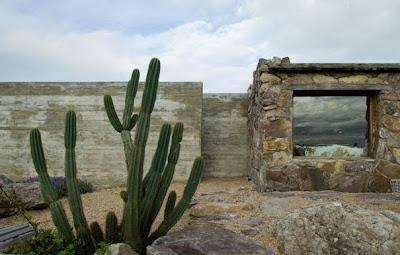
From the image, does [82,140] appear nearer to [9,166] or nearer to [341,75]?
[9,166]

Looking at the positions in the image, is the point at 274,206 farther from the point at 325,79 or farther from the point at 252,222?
the point at 325,79

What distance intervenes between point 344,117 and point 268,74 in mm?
3736

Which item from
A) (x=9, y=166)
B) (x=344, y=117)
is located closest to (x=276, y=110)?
(x=344, y=117)

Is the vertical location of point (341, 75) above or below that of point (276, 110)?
above

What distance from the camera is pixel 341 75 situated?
6238 millimetres

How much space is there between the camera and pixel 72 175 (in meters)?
3.46

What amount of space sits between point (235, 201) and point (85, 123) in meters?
4.45

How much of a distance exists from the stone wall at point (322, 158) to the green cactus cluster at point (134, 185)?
282 centimetres

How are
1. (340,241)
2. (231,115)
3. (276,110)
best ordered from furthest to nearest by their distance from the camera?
(231,115)
(276,110)
(340,241)

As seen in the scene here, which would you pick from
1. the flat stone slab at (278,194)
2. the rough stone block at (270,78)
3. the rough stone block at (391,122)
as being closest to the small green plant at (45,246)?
the flat stone slab at (278,194)

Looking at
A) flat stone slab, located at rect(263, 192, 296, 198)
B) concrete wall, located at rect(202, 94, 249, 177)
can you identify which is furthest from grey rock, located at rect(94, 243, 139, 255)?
concrete wall, located at rect(202, 94, 249, 177)

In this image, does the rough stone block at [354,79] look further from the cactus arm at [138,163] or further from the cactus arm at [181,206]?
the cactus arm at [138,163]

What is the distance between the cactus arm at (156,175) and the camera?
137 inches

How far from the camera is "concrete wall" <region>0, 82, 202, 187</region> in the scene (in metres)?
8.15
